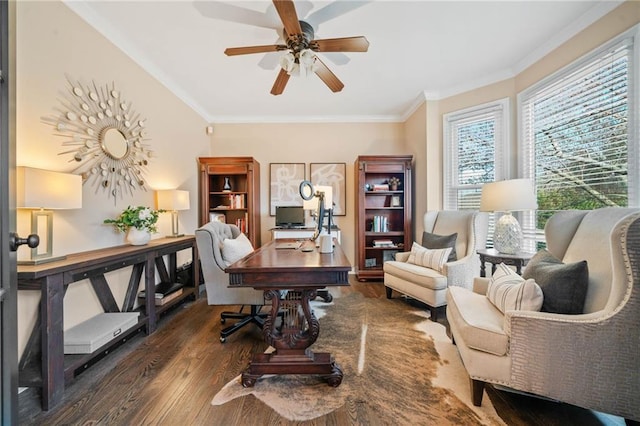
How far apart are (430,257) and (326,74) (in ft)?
6.96

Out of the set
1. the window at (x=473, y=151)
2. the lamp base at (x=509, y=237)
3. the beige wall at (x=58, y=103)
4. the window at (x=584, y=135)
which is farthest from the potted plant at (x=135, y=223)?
the window at (x=584, y=135)

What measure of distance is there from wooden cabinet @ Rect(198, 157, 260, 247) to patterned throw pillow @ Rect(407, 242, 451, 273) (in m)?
2.35

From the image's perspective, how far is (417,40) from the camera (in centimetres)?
250

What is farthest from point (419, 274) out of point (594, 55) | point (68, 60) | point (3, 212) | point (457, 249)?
point (68, 60)

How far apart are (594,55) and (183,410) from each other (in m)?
3.91

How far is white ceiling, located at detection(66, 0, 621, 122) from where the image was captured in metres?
2.09

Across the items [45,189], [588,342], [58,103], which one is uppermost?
[58,103]

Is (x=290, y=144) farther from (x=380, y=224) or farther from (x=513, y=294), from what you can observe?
(x=513, y=294)

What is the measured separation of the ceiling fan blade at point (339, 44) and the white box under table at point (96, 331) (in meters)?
2.56

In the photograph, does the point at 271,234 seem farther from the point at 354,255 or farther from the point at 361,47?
the point at 361,47

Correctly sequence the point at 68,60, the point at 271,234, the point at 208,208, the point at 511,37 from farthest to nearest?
the point at 271,234, the point at 208,208, the point at 511,37, the point at 68,60

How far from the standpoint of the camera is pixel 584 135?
89.8 inches

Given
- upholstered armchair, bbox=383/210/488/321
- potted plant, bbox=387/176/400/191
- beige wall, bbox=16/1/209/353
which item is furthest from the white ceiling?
upholstered armchair, bbox=383/210/488/321

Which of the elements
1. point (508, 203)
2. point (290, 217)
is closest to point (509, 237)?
point (508, 203)
